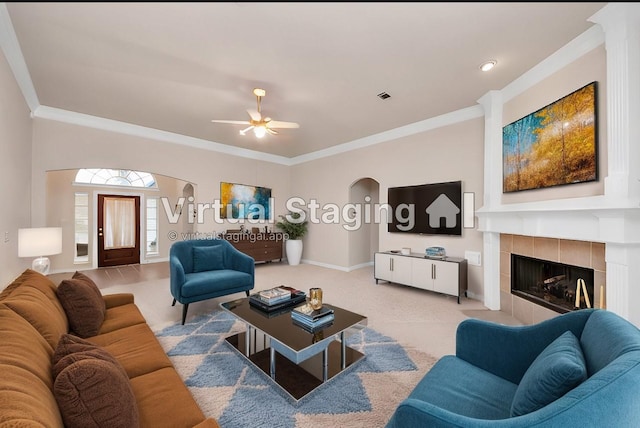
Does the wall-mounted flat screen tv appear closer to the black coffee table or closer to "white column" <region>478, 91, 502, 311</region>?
"white column" <region>478, 91, 502, 311</region>

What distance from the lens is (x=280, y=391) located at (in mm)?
1827

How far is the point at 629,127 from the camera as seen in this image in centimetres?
201

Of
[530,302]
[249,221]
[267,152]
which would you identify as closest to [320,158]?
[267,152]

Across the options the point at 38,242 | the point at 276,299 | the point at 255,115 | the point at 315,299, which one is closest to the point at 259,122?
the point at 255,115

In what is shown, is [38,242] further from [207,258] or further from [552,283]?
[552,283]

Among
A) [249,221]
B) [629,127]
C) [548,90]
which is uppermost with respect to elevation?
[548,90]

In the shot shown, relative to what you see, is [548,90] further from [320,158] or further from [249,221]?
[249,221]

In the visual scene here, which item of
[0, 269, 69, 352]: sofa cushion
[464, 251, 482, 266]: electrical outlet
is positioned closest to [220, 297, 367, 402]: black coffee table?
[0, 269, 69, 352]: sofa cushion

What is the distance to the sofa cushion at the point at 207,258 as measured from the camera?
11.8ft

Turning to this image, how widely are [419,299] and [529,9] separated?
347 cm

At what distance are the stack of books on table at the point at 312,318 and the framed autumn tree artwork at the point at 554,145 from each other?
8.65ft

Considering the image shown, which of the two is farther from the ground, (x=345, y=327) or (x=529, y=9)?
(x=529, y=9)

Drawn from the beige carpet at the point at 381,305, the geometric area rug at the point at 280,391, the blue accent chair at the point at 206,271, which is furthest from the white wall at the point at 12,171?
the geometric area rug at the point at 280,391

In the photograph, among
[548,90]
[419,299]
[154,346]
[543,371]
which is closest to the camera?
[543,371]
